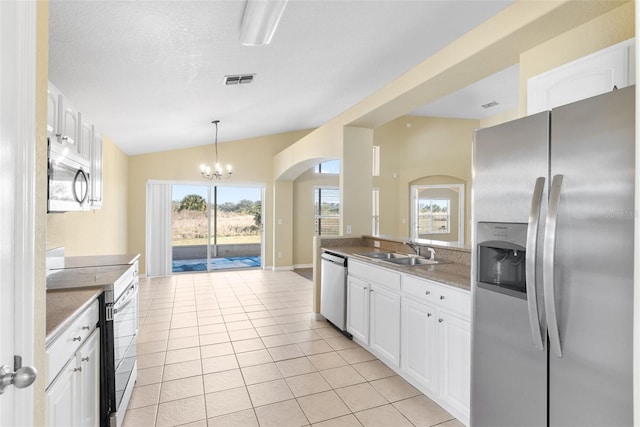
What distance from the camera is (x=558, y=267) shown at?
51.7 inches

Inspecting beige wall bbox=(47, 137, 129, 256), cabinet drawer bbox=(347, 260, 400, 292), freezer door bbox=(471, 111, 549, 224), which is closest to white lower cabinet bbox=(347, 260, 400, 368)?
Result: cabinet drawer bbox=(347, 260, 400, 292)

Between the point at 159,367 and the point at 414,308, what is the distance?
7.33 feet

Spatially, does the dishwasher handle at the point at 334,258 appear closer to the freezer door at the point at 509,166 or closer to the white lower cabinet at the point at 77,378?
the freezer door at the point at 509,166

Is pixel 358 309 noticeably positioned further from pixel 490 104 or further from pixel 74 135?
pixel 490 104

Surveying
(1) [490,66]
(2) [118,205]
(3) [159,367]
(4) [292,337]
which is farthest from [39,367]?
(2) [118,205]

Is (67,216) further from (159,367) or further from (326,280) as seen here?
(326,280)

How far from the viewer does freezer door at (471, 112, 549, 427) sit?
1431 mm

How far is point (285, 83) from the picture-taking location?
388cm

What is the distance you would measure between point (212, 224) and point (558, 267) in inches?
275

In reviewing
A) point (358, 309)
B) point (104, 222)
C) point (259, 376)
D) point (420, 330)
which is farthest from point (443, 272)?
point (104, 222)

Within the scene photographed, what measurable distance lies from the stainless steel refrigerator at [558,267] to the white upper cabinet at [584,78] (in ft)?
1.92

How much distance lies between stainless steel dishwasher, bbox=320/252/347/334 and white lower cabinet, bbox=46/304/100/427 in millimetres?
2296

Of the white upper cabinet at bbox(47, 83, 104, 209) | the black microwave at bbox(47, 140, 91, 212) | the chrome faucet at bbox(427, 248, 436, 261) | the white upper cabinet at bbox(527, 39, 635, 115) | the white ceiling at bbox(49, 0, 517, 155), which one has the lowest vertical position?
the chrome faucet at bbox(427, 248, 436, 261)

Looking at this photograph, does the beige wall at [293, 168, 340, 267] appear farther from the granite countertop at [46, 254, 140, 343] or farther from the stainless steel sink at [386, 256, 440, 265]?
the granite countertop at [46, 254, 140, 343]
